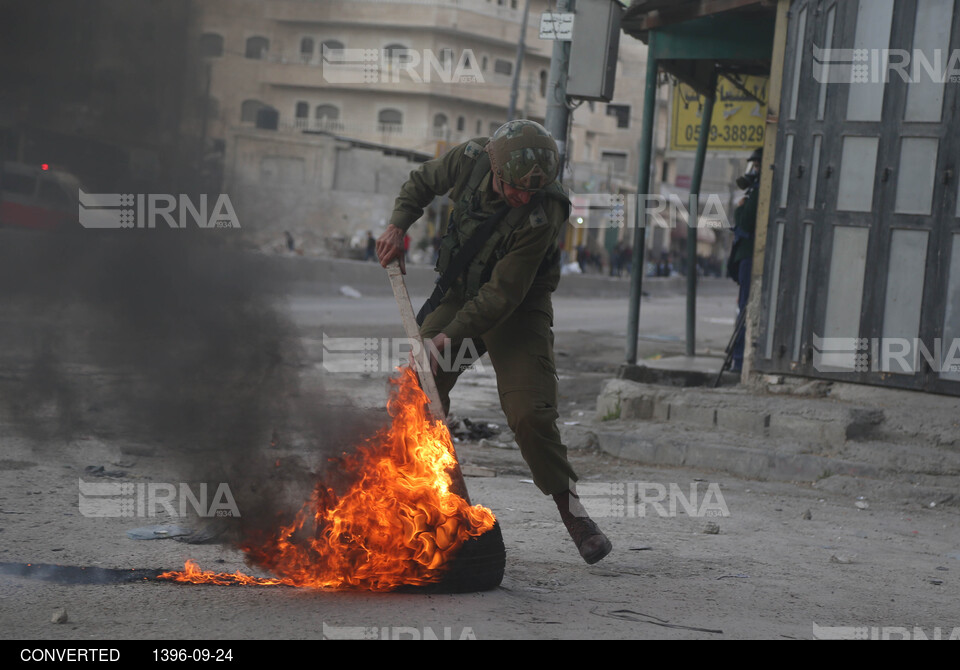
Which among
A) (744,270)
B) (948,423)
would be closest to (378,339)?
(744,270)

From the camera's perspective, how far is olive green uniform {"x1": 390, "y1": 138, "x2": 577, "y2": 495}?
4.17 m

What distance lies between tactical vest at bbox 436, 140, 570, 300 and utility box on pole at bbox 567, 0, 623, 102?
14.0 feet

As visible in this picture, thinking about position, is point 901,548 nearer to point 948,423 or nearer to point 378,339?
point 948,423

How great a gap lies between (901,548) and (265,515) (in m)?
3.16

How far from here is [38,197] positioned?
13.2ft

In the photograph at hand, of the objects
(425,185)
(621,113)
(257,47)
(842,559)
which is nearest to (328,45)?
(257,47)

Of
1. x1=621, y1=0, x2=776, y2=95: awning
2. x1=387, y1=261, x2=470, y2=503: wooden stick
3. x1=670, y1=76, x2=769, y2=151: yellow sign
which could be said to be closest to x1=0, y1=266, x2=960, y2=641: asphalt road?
x1=387, y1=261, x2=470, y2=503: wooden stick

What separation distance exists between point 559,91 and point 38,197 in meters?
5.40

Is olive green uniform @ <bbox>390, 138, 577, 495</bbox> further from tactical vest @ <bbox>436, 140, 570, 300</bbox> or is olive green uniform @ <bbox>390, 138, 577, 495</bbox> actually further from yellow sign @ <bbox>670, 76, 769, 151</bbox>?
yellow sign @ <bbox>670, 76, 769, 151</bbox>

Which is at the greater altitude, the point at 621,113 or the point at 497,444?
the point at 621,113

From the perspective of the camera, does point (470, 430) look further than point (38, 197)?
Yes

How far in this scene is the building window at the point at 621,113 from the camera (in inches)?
2527

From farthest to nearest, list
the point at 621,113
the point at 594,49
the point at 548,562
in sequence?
1. the point at 621,113
2. the point at 594,49
3. the point at 548,562

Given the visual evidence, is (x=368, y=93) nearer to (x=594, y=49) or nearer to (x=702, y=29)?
(x=702, y=29)
